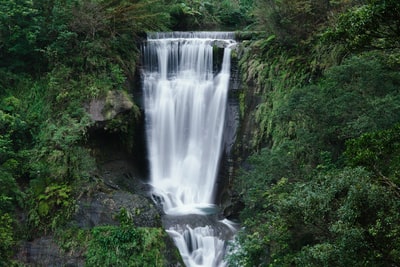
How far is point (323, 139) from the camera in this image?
1111 centimetres

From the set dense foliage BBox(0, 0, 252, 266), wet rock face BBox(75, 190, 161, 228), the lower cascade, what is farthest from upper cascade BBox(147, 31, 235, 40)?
wet rock face BBox(75, 190, 161, 228)

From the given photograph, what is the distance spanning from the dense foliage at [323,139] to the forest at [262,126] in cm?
3

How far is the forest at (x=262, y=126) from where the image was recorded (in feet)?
20.6

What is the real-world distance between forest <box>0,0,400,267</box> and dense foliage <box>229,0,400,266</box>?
3 cm

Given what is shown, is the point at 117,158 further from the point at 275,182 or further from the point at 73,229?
the point at 275,182

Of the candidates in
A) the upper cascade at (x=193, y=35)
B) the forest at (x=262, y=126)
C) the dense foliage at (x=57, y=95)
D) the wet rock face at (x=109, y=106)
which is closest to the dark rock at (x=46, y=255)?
the forest at (x=262, y=126)

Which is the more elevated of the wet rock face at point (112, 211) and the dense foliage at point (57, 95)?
the dense foliage at point (57, 95)

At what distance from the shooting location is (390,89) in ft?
33.5

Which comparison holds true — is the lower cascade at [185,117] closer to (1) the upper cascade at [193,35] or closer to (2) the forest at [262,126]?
(1) the upper cascade at [193,35]

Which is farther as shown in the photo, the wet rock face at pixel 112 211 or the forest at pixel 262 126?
the wet rock face at pixel 112 211

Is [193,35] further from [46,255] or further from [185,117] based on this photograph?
[46,255]

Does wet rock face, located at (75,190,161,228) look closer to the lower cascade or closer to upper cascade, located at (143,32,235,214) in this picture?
the lower cascade

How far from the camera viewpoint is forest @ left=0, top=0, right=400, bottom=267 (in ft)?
20.6

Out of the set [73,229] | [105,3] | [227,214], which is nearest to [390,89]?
[227,214]
